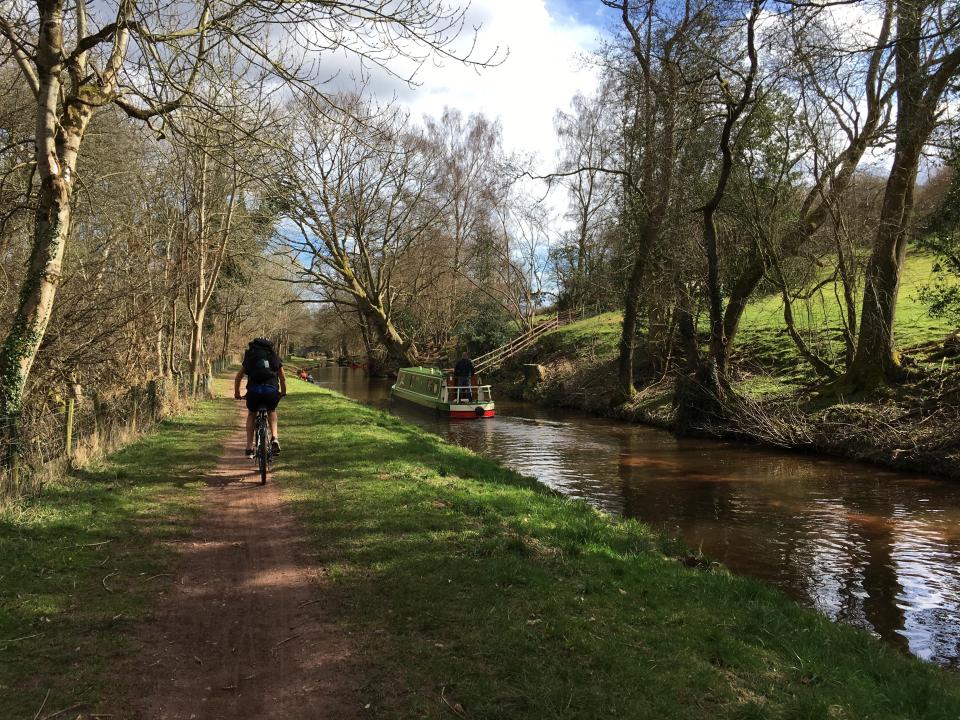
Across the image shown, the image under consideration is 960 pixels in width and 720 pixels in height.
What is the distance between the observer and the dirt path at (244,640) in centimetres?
321

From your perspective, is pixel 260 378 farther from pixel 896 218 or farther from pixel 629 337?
pixel 629 337

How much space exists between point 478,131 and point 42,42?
36.4m

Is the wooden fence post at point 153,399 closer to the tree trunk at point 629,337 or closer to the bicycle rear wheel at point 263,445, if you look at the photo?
the bicycle rear wheel at point 263,445

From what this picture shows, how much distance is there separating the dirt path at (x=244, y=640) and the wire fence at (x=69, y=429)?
2.06 meters

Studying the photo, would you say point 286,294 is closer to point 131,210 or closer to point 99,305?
point 131,210

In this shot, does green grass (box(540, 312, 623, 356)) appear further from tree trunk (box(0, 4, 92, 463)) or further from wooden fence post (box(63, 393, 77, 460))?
tree trunk (box(0, 4, 92, 463))

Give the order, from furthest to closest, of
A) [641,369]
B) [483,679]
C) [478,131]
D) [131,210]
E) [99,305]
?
[478,131]
[641,369]
[131,210]
[99,305]
[483,679]

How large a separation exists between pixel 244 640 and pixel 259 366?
4721 mm

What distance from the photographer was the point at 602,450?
1526cm

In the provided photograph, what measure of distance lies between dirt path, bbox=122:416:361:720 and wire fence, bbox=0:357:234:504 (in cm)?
206

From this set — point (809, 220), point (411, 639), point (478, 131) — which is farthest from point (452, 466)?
point (478, 131)

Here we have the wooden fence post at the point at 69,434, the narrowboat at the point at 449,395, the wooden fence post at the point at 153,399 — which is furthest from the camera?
the narrowboat at the point at 449,395

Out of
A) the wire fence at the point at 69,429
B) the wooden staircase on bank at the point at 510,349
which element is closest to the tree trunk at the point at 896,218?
the wire fence at the point at 69,429

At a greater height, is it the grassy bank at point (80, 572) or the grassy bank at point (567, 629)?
the grassy bank at point (80, 572)
